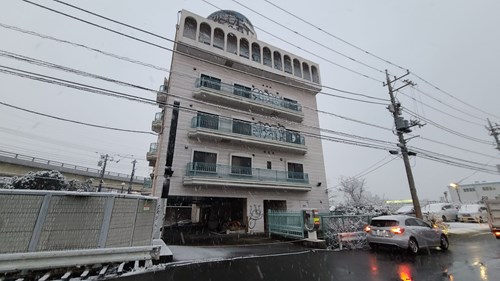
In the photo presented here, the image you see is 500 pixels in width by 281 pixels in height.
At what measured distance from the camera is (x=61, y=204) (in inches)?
221

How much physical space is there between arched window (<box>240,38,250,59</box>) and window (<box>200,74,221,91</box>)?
3995 millimetres

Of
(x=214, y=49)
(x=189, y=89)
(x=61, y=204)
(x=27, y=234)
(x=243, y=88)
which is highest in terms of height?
(x=214, y=49)

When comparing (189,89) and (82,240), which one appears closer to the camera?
(82,240)

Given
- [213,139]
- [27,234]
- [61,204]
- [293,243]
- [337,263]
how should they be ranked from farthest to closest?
[213,139] → [293,243] → [337,263] → [61,204] → [27,234]

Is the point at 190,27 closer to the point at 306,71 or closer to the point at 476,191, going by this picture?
the point at 306,71

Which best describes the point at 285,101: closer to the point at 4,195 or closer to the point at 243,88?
the point at 243,88

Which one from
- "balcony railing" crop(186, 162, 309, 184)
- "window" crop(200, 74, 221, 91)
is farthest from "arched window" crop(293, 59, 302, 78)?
"balcony railing" crop(186, 162, 309, 184)

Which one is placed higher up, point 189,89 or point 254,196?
point 189,89

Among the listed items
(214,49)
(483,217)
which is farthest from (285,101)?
(483,217)

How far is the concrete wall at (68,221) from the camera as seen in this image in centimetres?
495

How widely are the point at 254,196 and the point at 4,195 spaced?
14.1 metres

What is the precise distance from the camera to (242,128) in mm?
17797

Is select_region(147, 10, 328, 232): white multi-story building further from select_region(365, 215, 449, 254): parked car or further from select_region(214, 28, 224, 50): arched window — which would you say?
select_region(365, 215, 449, 254): parked car

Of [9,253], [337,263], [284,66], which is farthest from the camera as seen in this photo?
[284,66]
